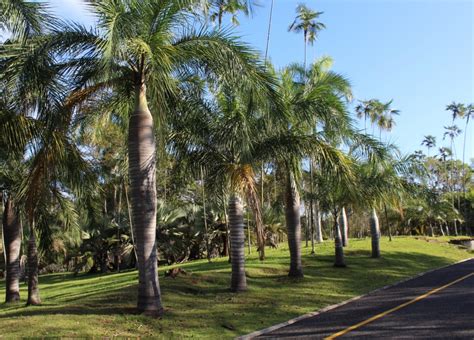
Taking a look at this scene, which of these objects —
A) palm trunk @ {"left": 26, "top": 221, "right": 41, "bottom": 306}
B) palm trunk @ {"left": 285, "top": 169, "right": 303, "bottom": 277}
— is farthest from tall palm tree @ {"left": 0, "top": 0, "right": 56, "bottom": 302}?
palm trunk @ {"left": 285, "top": 169, "right": 303, "bottom": 277}

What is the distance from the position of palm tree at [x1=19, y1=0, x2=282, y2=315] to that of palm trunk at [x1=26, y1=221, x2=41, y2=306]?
19.7ft

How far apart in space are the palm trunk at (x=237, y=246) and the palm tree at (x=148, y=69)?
437 centimetres

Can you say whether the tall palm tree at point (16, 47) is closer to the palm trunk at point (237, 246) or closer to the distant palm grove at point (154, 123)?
the distant palm grove at point (154, 123)

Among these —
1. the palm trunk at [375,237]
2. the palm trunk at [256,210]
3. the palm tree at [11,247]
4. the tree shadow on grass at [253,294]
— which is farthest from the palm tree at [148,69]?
the palm trunk at [375,237]

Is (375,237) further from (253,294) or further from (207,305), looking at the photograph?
(207,305)

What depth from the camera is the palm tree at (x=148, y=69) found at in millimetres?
11000

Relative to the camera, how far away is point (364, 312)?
12523 mm

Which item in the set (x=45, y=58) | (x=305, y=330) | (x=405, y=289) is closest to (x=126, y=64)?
(x=45, y=58)

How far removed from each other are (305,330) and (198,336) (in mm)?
2392

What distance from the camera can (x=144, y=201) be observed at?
11.5 m

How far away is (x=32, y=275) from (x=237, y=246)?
7.11m

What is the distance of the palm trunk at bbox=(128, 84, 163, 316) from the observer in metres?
11.5

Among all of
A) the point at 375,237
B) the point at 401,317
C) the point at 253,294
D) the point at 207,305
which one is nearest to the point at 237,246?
the point at 253,294

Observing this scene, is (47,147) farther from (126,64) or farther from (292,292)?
(292,292)
